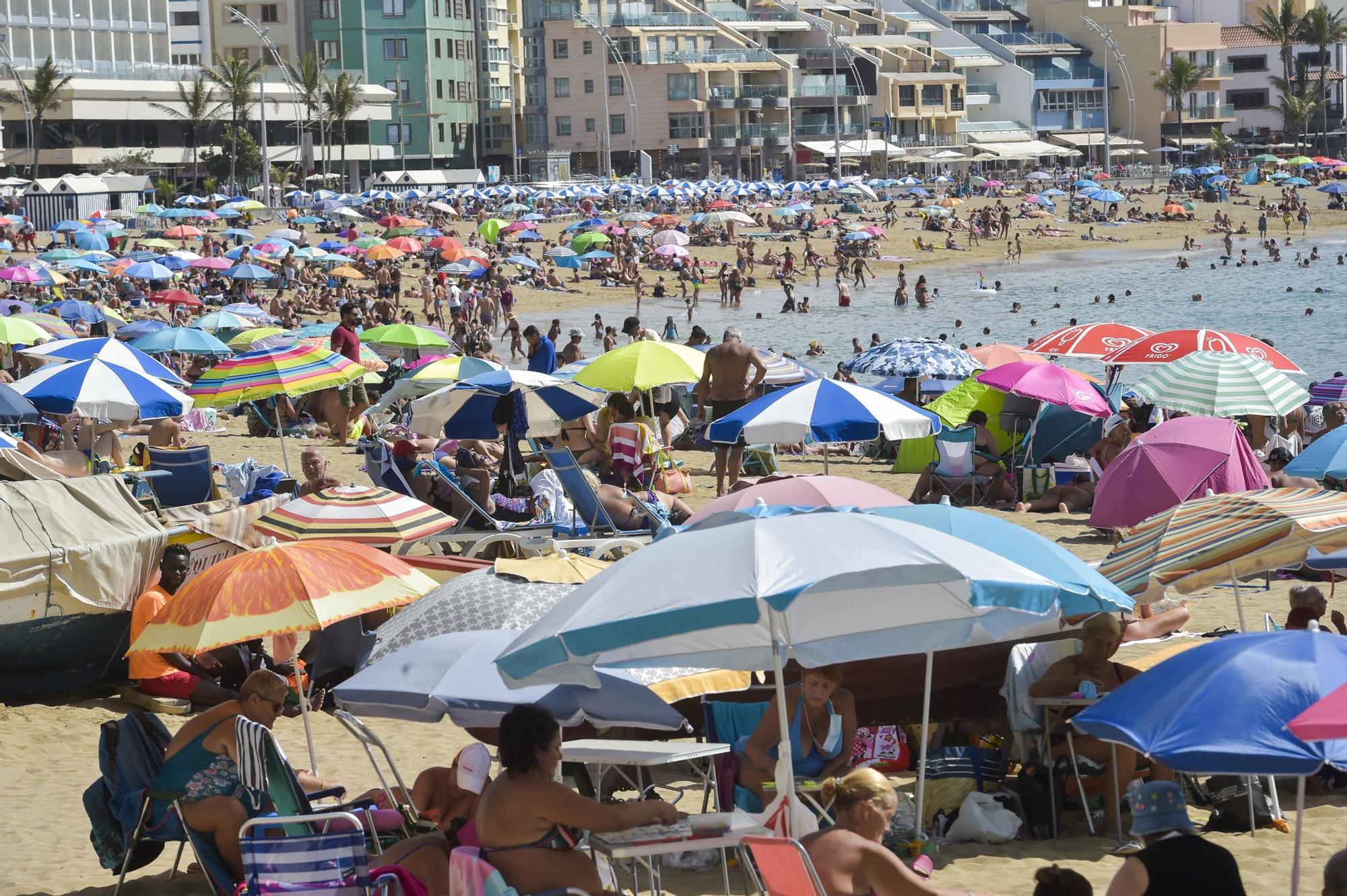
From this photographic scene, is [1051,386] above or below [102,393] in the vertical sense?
below

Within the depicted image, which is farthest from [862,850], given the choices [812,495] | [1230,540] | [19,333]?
[19,333]

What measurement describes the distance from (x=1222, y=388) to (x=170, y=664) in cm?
743

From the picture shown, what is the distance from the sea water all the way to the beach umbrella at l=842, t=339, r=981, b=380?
12340 millimetres

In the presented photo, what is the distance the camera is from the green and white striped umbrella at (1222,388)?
11773 mm

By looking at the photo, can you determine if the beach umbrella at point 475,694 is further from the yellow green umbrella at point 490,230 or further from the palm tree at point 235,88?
the palm tree at point 235,88

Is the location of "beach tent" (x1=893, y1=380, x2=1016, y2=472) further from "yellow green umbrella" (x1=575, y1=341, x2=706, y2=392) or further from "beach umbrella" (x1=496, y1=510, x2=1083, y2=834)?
"beach umbrella" (x1=496, y1=510, x2=1083, y2=834)

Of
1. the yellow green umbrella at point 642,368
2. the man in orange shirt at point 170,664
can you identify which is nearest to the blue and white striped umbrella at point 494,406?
the yellow green umbrella at point 642,368

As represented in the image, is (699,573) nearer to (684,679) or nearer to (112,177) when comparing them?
(684,679)

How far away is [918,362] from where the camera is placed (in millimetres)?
15914

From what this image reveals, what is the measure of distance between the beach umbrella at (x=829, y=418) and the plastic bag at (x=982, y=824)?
13.4 ft

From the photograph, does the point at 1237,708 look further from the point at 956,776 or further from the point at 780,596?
the point at 956,776

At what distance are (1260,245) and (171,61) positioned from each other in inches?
2116

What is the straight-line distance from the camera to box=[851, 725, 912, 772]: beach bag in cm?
673

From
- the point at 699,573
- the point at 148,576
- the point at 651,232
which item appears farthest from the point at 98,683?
the point at 651,232
